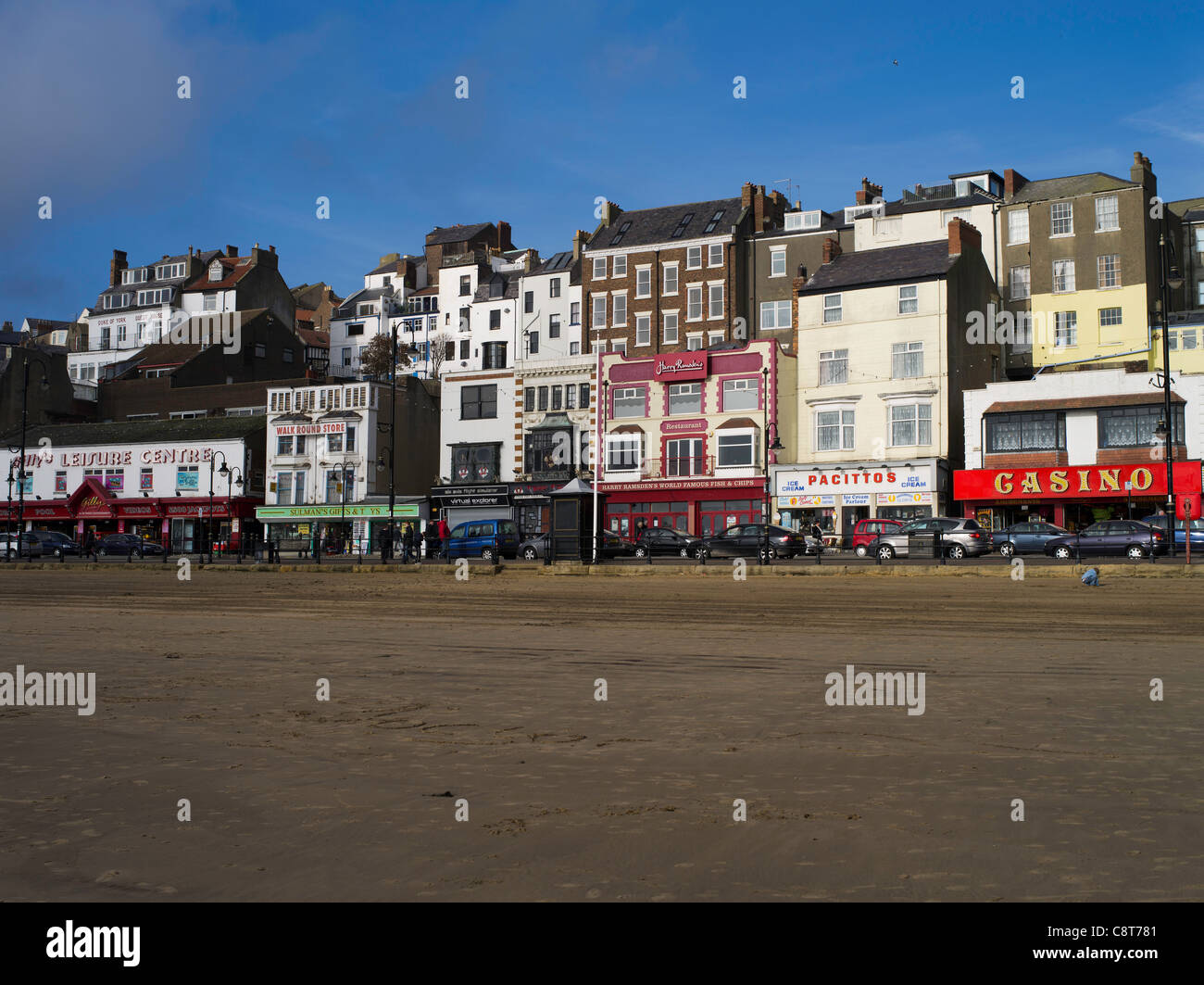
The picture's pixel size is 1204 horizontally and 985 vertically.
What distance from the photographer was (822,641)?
56.2ft

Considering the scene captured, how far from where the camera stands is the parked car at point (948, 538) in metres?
37.6

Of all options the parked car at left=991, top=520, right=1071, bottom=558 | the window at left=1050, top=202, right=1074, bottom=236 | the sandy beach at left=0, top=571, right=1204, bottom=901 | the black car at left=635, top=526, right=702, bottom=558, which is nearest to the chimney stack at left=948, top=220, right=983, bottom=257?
the window at left=1050, top=202, right=1074, bottom=236

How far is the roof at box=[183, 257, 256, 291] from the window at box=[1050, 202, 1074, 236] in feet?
215

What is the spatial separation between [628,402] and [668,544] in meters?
19.5

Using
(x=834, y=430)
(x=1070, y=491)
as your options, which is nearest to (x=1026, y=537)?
(x=1070, y=491)

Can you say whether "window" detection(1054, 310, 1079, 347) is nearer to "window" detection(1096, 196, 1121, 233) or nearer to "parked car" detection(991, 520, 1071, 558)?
"window" detection(1096, 196, 1121, 233)

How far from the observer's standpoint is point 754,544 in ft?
130

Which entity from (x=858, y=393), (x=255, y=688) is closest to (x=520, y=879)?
(x=255, y=688)

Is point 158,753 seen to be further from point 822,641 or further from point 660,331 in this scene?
point 660,331

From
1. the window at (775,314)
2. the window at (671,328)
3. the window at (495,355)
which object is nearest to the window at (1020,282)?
the window at (775,314)

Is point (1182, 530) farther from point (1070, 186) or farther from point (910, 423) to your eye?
point (1070, 186)

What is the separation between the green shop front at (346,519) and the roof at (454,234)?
126 ft

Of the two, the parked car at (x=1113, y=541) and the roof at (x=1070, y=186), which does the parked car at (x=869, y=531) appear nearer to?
the parked car at (x=1113, y=541)

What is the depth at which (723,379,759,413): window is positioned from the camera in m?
58.0
